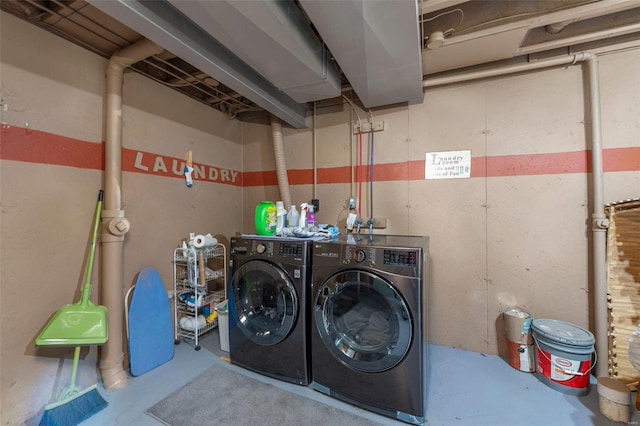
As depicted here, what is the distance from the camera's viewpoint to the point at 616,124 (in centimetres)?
188

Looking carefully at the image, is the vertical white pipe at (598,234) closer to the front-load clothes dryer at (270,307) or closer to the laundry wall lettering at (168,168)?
the front-load clothes dryer at (270,307)

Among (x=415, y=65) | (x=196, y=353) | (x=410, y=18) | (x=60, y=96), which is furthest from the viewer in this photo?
(x=196, y=353)

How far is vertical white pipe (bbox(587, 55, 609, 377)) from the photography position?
1.81 metres

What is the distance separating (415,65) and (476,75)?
0.75 metres

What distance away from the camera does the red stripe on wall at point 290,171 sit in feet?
5.04

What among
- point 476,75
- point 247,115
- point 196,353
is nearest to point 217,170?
point 247,115

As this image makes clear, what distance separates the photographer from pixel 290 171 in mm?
2965

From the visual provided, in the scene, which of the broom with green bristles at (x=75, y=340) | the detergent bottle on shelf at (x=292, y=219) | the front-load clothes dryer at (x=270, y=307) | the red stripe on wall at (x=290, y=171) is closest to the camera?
the broom with green bristles at (x=75, y=340)

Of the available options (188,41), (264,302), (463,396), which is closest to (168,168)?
(188,41)

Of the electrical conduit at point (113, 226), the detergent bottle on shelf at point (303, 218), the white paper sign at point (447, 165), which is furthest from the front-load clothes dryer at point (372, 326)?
the electrical conduit at point (113, 226)

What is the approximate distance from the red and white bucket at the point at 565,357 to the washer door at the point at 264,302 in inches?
70.5

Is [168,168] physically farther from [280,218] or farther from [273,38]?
[273,38]

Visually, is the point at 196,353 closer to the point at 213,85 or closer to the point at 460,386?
the point at 460,386

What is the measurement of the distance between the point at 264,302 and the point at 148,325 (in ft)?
3.19
